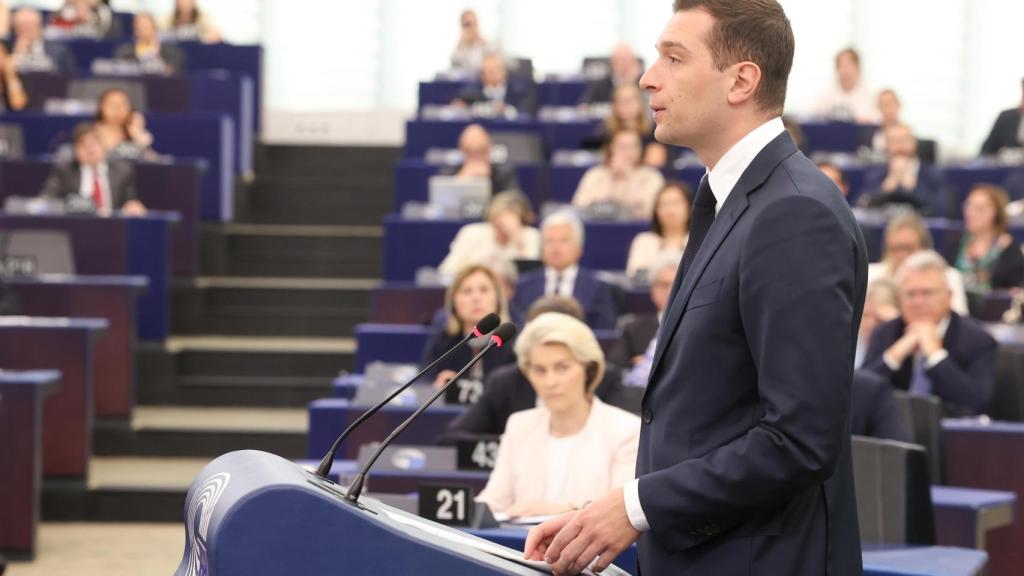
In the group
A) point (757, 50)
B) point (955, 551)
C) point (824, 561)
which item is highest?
point (757, 50)

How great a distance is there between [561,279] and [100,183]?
2.76 metres

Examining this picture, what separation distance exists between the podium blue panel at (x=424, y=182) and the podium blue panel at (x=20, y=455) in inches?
158

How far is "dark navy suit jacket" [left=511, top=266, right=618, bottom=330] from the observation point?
22.0 ft

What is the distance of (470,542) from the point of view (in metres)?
1.58

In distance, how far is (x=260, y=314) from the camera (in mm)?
8531

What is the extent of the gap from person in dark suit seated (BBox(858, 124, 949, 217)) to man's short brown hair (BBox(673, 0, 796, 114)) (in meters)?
7.44

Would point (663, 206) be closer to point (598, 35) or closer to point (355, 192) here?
point (355, 192)

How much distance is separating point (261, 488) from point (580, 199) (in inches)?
286

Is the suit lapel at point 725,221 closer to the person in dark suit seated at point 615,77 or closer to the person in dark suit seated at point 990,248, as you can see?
the person in dark suit seated at point 990,248

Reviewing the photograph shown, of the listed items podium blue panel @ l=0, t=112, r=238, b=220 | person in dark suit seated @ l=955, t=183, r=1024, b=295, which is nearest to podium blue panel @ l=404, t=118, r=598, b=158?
podium blue panel @ l=0, t=112, r=238, b=220

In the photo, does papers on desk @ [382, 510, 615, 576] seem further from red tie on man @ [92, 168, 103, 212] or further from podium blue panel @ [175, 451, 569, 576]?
red tie on man @ [92, 168, 103, 212]

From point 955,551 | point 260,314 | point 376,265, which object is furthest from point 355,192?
point 955,551

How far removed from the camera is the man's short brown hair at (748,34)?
1.62 meters

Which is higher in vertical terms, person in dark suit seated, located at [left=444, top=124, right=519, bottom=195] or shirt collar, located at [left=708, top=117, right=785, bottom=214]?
shirt collar, located at [left=708, top=117, right=785, bottom=214]
